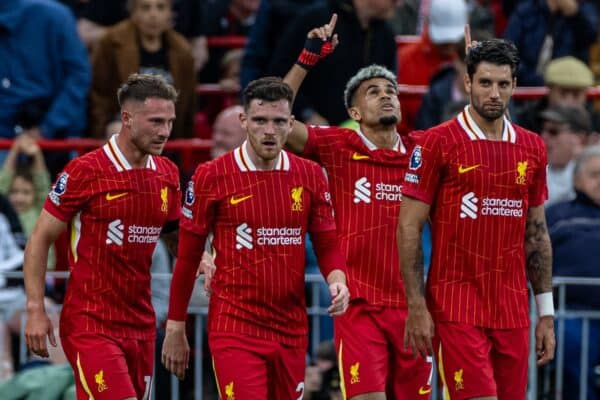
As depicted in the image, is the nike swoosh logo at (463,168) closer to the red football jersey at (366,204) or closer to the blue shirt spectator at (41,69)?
the red football jersey at (366,204)

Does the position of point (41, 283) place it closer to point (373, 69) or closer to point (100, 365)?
point (100, 365)

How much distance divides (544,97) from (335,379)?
403 cm

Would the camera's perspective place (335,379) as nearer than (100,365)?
No

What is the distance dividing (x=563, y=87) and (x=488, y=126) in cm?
436

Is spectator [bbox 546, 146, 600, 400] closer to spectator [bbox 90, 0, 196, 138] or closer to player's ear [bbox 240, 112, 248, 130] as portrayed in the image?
player's ear [bbox 240, 112, 248, 130]

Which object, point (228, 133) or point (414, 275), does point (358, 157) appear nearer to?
point (414, 275)

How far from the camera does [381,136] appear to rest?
414 inches

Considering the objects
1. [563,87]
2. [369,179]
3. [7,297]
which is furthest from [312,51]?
[563,87]

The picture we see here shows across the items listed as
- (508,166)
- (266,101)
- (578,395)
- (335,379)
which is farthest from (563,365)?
(266,101)

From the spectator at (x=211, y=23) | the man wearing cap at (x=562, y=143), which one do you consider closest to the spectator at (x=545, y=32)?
the man wearing cap at (x=562, y=143)

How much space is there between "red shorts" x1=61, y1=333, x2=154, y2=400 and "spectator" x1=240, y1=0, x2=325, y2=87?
3919mm

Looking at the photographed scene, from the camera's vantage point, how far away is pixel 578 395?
11.6 metres

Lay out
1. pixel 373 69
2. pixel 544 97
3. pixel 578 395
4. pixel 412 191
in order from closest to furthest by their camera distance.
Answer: pixel 412 191 → pixel 373 69 → pixel 578 395 → pixel 544 97

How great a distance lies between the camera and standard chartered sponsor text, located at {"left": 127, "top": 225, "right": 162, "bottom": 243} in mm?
9906
